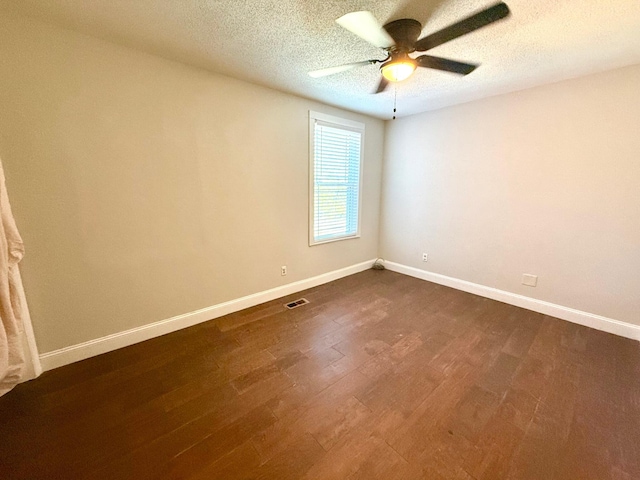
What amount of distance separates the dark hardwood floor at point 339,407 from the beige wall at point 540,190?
2.12 feet

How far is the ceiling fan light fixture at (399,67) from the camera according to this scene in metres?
1.67

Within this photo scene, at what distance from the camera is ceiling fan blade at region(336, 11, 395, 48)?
1292 millimetres

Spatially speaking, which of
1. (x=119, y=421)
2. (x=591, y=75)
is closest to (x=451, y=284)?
(x=591, y=75)

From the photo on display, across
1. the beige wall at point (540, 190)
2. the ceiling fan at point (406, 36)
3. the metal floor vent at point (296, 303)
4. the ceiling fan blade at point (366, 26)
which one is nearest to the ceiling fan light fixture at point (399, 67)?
the ceiling fan at point (406, 36)

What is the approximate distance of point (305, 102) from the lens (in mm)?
3021

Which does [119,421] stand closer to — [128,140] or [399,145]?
[128,140]

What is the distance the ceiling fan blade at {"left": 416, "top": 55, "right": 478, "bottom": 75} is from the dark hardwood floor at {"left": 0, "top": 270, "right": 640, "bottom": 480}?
7.24ft

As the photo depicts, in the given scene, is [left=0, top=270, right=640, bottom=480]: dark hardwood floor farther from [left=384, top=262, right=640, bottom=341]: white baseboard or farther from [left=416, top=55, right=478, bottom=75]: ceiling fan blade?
[left=416, top=55, right=478, bottom=75]: ceiling fan blade

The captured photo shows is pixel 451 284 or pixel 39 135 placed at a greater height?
pixel 39 135

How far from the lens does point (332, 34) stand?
1.73m

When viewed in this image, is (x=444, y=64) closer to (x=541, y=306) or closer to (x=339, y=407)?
(x=339, y=407)

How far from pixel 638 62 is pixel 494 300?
2518mm

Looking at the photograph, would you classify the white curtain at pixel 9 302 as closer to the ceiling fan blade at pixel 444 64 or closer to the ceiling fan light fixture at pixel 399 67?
the ceiling fan light fixture at pixel 399 67

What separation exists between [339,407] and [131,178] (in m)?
2.35
